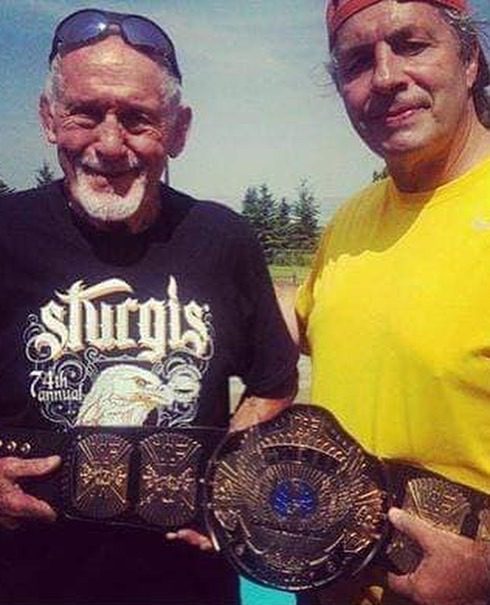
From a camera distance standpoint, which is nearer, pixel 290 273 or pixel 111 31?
pixel 111 31

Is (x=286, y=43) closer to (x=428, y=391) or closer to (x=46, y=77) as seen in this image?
(x=46, y=77)

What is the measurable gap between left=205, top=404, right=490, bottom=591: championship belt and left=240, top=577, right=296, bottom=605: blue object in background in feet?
0.94

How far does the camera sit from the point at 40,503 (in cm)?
154

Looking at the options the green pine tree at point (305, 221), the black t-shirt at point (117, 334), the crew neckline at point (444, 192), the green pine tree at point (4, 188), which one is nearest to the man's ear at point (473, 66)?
the crew neckline at point (444, 192)

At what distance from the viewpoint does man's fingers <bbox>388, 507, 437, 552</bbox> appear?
53.7 inches

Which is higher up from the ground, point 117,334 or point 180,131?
point 180,131

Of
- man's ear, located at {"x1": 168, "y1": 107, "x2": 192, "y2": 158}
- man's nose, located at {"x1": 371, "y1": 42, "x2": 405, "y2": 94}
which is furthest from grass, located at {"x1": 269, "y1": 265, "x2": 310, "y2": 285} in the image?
man's nose, located at {"x1": 371, "y1": 42, "x2": 405, "y2": 94}

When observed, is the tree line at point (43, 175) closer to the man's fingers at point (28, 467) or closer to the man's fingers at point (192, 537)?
the man's fingers at point (28, 467)

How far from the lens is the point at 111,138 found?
1496 millimetres

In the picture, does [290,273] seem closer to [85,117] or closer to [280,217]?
[280,217]

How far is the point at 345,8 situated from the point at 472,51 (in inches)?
7.6

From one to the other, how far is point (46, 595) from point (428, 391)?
0.71m

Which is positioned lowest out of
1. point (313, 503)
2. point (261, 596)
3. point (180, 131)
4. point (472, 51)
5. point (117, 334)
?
point (261, 596)

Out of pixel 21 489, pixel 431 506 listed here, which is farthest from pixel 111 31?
pixel 431 506
